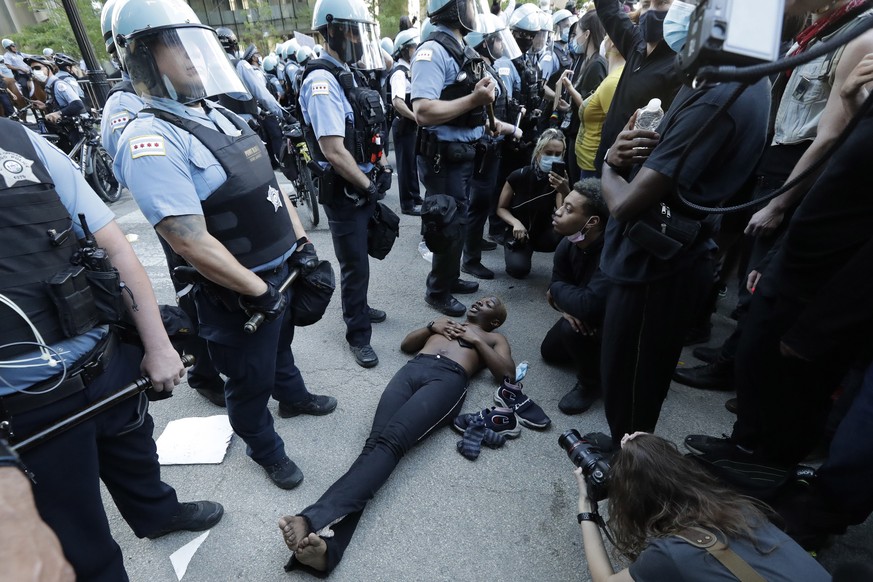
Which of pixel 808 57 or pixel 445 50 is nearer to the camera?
pixel 808 57

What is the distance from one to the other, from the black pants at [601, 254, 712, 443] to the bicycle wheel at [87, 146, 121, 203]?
22.2ft

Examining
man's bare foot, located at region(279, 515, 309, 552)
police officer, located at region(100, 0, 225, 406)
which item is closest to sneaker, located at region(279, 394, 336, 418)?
police officer, located at region(100, 0, 225, 406)

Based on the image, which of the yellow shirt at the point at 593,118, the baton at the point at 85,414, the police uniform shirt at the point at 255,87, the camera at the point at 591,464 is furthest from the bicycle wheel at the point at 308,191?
the camera at the point at 591,464

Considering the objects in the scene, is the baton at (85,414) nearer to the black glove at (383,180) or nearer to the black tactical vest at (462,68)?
the black glove at (383,180)

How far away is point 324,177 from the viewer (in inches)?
106

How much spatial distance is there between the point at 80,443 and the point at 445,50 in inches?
109

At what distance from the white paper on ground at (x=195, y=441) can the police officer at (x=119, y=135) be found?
0.17 metres

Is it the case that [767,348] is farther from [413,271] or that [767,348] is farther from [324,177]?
[413,271]

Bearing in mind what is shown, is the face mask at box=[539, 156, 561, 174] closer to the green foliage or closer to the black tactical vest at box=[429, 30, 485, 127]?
the black tactical vest at box=[429, 30, 485, 127]

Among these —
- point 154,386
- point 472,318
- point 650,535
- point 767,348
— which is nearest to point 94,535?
point 154,386

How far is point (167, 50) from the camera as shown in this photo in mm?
1527

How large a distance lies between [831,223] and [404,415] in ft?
6.00

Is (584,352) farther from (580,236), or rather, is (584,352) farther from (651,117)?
(651,117)

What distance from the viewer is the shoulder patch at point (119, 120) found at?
5.70 ft
